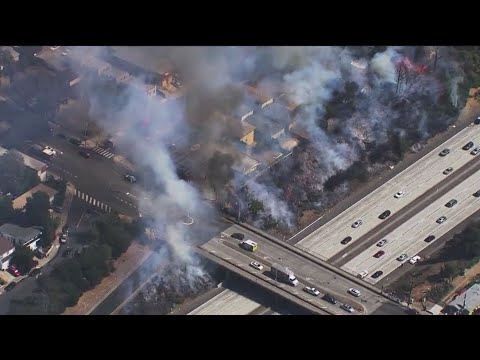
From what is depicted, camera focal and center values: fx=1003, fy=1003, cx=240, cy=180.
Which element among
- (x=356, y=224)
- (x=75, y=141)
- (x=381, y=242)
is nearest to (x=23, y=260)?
(x=75, y=141)

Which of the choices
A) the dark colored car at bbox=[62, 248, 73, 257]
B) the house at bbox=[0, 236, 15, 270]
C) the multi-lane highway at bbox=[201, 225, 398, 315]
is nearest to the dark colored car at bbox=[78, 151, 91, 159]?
the dark colored car at bbox=[62, 248, 73, 257]

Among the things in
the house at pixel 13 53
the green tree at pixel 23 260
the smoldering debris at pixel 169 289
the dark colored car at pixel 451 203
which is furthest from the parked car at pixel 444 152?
the house at pixel 13 53

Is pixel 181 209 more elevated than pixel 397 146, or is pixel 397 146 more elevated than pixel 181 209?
pixel 397 146

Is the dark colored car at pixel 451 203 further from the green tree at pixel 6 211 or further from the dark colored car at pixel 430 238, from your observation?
the green tree at pixel 6 211

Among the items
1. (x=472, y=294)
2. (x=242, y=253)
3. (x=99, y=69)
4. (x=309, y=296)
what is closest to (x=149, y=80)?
(x=99, y=69)

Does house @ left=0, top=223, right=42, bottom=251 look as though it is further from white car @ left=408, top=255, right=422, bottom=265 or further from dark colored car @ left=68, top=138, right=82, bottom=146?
white car @ left=408, top=255, right=422, bottom=265

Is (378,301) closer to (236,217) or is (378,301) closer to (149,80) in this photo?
(236,217)
